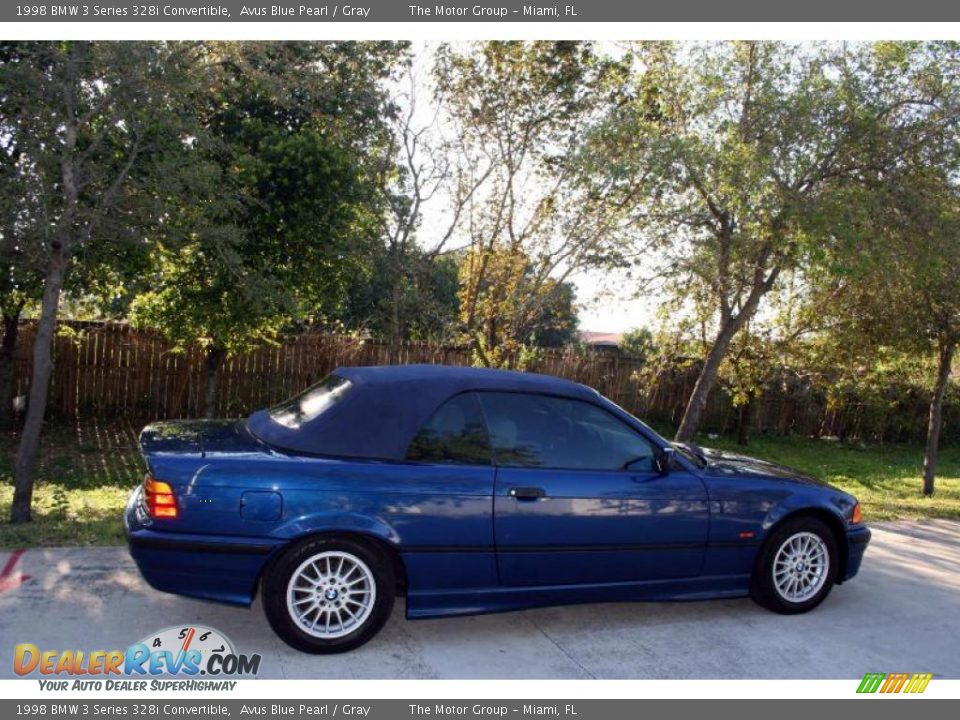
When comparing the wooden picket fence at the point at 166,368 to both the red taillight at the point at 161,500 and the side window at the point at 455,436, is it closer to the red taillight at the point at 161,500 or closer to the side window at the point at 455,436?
the side window at the point at 455,436

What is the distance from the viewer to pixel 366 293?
20.8m

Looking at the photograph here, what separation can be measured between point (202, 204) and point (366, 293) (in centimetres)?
1356

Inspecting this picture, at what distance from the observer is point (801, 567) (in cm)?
531

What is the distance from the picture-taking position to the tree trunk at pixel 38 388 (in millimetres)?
6535

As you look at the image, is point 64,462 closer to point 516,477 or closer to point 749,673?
point 516,477

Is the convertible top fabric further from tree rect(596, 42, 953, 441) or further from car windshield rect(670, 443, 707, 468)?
tree rect(596, 42, 953, 441)

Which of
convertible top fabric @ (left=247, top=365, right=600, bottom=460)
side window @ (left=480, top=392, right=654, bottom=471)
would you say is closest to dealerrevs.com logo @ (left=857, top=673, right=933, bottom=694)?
side window @ (left=480, top=392, right=654, bottom=471)

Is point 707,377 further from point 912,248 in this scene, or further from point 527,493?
point 527,493

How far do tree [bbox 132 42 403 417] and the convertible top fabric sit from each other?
14.0ft

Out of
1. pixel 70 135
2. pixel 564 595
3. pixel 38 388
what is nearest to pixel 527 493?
pixel 564 595

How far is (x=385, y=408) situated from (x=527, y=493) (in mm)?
946

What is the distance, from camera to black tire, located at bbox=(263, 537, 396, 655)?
4.22 m

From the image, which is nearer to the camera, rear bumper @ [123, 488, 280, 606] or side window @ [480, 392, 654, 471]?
rear bumper @ [123, 488, 280, 606]

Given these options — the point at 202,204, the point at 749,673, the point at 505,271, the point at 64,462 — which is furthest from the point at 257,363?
the point at 749,673
